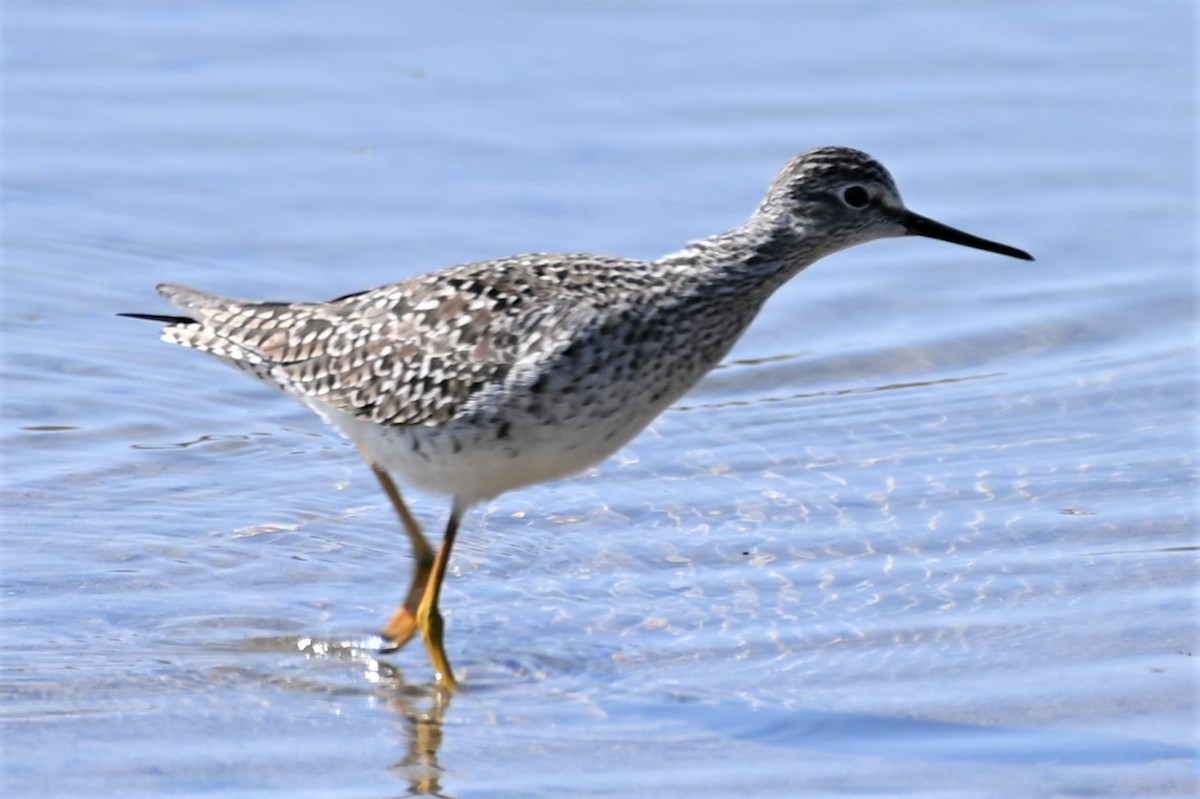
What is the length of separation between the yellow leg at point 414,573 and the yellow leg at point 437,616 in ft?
→ 0.25

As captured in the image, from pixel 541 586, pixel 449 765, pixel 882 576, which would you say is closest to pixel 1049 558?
pixel 882 576

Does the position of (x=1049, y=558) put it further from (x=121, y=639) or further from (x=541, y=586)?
(x=121, y=639)

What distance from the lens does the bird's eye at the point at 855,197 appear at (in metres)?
9.44

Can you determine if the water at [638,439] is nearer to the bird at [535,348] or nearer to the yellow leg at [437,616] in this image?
the yellow leg at [437,616]

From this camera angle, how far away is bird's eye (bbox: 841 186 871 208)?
9438 mm

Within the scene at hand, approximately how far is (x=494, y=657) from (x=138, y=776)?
189cm

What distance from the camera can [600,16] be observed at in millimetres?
17094

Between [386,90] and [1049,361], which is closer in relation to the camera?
[1049,361]

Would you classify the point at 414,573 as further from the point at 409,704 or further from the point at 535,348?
the point at 535,348

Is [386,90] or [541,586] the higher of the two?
[386,90]

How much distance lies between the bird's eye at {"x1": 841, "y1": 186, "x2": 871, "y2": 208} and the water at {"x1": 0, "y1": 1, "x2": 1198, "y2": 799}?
5.47 feet

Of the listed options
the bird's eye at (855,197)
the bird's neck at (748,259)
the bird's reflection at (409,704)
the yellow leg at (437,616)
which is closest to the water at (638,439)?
the bird's reflection at (409,704)

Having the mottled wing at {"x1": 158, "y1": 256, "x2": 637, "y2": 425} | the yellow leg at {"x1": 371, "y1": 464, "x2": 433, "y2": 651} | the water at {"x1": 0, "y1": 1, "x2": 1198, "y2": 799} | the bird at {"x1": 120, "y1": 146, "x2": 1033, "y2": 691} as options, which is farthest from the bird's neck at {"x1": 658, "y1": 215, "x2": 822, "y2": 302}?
the yellow leg at {"x1": 371, "y1": 464, "x2": 433, "y2": 651}

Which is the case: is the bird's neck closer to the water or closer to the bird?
the bird
